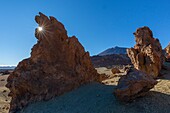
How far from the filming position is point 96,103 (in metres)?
11.0

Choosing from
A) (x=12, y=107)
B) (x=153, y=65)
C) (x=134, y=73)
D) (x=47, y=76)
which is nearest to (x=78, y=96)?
(x=47, y=76)

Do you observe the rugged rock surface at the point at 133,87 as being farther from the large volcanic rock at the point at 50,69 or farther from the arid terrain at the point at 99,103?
the large volcanic rock at the point at 50,69

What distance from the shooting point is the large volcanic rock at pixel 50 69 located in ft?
45.0

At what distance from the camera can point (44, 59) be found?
48.2 ft

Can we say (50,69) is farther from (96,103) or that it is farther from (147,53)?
(147,53)

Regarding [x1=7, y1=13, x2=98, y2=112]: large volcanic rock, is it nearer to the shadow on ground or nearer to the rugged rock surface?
the shadow on ground

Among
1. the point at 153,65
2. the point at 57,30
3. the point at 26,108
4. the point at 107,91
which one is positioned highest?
the point at 57,30

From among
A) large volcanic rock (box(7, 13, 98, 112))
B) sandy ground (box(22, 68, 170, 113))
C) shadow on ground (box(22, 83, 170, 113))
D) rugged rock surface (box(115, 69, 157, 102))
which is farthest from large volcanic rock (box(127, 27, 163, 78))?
rugged rock surface (box(115, 69, 157, 102))

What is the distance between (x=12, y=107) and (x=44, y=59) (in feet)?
13.1

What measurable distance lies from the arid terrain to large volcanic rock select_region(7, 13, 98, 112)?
0.78 meters

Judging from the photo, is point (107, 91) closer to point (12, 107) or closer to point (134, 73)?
point (134, 73)

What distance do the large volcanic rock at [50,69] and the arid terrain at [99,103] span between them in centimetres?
78

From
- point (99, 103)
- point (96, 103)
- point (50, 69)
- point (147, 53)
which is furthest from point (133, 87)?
point (147, 53)

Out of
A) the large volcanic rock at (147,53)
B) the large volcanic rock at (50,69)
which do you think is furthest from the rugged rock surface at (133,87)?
the large volcanic rock at (147,53)
